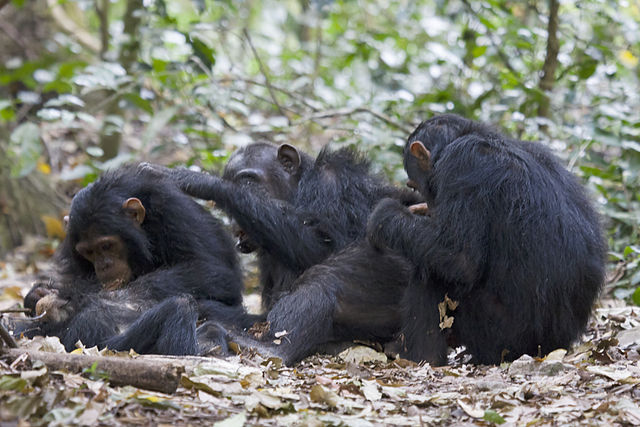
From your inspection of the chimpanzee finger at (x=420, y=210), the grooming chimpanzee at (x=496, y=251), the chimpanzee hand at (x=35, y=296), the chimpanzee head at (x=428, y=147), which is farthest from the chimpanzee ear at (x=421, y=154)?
the chimpanzee hand at (x=35, y=296)

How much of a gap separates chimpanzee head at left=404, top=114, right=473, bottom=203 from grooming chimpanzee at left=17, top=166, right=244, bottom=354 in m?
1.63

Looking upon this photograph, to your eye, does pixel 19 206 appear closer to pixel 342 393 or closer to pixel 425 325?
pixel 425 325

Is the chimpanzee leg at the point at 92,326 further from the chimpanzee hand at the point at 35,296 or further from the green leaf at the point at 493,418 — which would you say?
the green leaf at the point at 493,418

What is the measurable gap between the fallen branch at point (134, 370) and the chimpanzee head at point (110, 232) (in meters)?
2.22

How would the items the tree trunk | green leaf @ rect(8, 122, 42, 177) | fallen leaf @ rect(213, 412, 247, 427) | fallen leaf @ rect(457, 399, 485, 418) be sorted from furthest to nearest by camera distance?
1. the tree trunk
2. green leaf @ rect(8, 122, 42, 177)
3. fallen leaf @ rect(457, 399, 485, 418)
4. fallen leaf @ rect(213, 412, 247, 427)

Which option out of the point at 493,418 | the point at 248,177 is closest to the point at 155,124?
the point at 248,177

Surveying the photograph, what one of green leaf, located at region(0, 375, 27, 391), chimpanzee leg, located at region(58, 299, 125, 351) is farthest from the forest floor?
chimpanzee leg, located at region(58, 299, 125, 351)

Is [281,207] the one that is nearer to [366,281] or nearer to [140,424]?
[366,281]

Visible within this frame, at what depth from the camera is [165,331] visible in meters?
4.68

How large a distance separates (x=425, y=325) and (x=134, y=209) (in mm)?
2323

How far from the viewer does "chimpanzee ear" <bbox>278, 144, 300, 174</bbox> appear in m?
6.28

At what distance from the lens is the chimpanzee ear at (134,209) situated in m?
5.72

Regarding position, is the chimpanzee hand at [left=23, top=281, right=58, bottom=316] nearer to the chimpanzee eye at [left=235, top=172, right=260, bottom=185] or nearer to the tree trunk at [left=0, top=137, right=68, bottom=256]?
the chimpanzee eye at [left=235, top=172, right=260, bottom=185]

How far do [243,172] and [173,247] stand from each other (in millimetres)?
824
